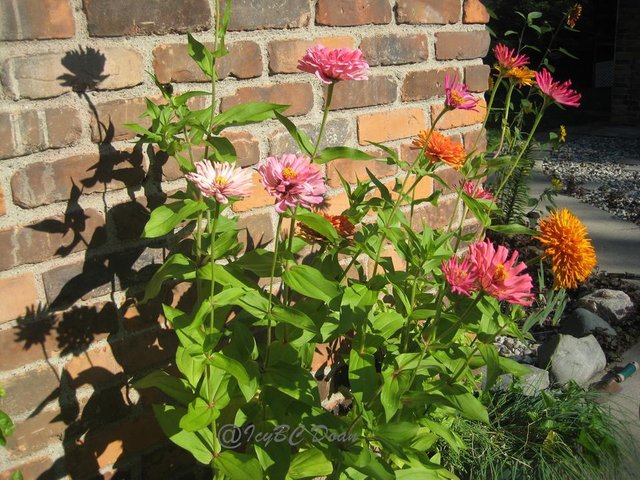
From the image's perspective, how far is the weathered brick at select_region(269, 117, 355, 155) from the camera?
5.78ft

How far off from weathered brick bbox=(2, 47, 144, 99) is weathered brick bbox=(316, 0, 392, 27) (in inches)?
20.3

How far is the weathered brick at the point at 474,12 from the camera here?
2.13 m

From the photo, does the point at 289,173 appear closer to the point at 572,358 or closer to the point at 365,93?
the point at 365,93

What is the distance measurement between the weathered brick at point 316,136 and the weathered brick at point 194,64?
17 cm

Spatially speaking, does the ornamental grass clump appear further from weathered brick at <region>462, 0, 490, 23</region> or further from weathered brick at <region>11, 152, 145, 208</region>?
weathered brick at <region>462, 0, 490, 23</region>

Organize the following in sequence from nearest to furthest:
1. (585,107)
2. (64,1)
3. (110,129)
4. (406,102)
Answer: (64,1)
(110,129)
(406,102)
(585,107)

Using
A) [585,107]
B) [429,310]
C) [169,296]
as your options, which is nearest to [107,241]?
[169,296]

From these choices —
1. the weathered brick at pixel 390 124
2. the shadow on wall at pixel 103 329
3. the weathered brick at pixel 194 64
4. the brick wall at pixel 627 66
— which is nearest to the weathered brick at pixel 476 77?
the weathered brick at pixel 390 124

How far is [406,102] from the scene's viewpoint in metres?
2.02

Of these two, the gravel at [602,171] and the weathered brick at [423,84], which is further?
the gravel at [602,171]

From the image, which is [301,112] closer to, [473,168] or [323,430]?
[473,168]

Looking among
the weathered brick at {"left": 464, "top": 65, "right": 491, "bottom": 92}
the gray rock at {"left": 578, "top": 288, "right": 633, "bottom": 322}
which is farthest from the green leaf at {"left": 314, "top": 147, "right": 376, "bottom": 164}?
the gray rock at {"left": 578, "top": 288, "right": 633, "bottom": 322}

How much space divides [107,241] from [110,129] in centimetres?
24

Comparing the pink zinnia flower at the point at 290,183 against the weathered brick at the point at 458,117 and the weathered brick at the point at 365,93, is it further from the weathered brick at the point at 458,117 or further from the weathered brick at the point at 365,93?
the weathered brick at the point at 458,117
